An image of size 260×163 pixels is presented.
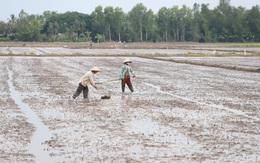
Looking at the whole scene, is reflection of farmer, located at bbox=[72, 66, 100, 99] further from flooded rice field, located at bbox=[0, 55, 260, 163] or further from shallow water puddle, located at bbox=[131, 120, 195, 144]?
shallow water puddle, located at bbox=[131, 120, 195, 144]

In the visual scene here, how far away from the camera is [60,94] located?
1688 centimetres

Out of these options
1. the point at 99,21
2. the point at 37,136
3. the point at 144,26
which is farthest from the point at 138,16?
the point at 37,136

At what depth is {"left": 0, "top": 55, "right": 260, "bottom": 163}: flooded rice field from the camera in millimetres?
8211

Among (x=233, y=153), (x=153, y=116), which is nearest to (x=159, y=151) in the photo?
(x=233, y=153)

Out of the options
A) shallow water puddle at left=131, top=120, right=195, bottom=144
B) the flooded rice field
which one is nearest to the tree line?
the flooded rice field

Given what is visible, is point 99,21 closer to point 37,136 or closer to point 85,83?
point 85,83

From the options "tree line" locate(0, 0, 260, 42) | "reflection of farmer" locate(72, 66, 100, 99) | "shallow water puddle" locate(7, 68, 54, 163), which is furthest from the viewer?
"tree line" locate(0, 0, 260, 42)

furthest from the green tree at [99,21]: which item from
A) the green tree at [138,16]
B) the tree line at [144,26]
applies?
the green tree at [138,16]

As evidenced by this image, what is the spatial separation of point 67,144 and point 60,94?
8082 mm

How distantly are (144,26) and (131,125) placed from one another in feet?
399

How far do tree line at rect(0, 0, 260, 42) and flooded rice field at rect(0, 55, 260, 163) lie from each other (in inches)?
4115

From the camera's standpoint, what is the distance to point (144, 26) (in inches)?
5187

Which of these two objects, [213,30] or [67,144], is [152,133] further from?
[213,30]

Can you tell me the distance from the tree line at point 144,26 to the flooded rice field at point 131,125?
4115 inches
